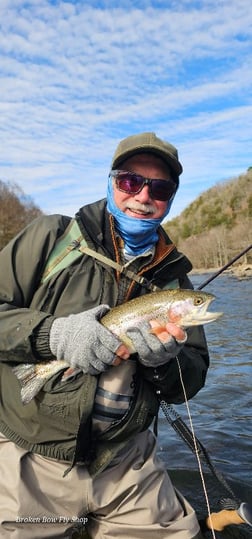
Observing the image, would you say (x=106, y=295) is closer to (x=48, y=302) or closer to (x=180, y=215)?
(x=48, y=302)

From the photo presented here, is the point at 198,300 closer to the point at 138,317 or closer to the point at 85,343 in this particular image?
the point at 138,317

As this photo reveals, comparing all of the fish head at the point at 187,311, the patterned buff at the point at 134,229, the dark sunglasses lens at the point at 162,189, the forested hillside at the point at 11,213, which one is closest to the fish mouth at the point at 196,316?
the fish head at the point at 187,311

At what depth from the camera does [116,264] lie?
3.35 metres

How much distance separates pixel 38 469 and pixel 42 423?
0.37 metres

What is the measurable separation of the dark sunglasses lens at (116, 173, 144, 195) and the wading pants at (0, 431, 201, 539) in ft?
5.84

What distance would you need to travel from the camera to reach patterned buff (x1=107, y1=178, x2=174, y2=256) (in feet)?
11.2

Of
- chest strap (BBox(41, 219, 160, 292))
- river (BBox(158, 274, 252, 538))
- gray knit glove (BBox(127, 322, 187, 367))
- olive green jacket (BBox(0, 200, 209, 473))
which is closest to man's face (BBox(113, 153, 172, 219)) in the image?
olive green jacket (BBox(0, 200, 209, 473))

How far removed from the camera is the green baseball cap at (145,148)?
338 cm

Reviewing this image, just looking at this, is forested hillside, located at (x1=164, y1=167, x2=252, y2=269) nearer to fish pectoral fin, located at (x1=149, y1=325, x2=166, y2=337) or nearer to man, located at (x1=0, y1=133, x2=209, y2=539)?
man, located at (x1=0, y1=133, x2=209, y2=539)

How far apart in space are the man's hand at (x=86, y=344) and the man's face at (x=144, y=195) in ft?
2.88

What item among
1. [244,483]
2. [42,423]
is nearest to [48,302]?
[42,423]

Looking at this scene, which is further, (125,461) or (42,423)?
(125,461)

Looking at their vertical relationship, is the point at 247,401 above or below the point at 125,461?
below

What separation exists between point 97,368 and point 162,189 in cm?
137
